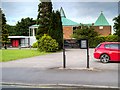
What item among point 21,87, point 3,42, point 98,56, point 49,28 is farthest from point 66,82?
point 3,42

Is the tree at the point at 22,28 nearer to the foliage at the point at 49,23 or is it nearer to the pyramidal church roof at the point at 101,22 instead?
the pyramidal church roof at the point at 101,22

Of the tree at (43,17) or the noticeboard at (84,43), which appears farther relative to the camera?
the tree at (43,17)

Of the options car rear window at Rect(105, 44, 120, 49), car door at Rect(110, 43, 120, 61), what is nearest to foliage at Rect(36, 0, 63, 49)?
car rear window at Rect(105, 44, 120, 49)

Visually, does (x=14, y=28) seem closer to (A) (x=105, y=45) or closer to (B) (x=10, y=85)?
(A) (x=105, y=45)

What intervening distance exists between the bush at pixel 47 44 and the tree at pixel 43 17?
9.80 feet

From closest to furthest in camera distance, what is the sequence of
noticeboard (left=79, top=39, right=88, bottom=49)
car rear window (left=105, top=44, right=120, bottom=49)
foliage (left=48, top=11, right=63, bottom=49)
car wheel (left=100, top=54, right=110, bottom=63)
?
noticeboard (left=79, top=39, right=88, bottom=49) < car rear window (left=105, top=44, right=120, bottom=49) < car wheel (left=100, top=54, right=110, bottom=63) < foliage (left=48, top=11, right=63, bottom=49)

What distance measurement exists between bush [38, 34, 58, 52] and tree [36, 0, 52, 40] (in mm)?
2987

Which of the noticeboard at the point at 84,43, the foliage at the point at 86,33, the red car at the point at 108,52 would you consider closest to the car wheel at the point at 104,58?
the red car at the point at 108,52

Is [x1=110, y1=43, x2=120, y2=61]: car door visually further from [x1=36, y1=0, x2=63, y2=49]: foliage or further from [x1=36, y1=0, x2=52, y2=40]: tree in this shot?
[x1=36, y1=0, x2=52, y2=40]: tree

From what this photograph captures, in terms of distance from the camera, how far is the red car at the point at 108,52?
62.0 feet

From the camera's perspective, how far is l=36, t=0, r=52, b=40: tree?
4078 cm

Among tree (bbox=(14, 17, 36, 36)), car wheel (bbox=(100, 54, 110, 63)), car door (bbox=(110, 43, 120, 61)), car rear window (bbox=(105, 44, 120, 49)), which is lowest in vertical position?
car wheel (bbox=(100, 54, 110, 63))

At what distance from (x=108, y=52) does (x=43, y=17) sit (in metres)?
23.5

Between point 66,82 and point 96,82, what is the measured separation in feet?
3.90
